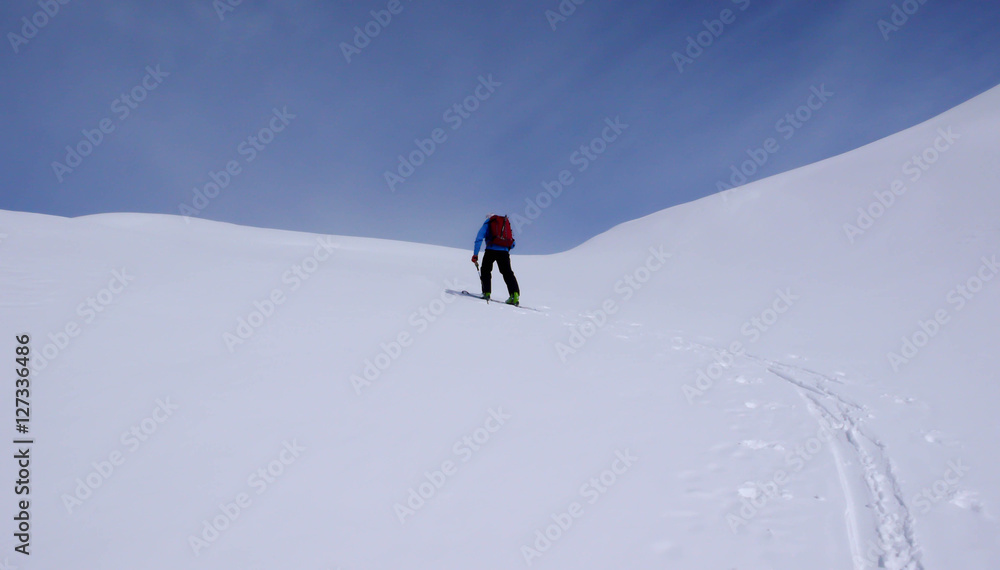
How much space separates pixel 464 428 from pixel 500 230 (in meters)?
6.36

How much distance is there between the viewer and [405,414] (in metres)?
3.70

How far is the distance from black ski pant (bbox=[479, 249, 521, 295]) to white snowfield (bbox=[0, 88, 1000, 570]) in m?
1.03

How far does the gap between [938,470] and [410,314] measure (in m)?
5.67

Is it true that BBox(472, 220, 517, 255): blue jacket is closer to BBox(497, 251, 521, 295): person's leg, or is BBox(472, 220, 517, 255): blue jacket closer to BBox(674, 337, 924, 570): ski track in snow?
BBox(497, 251, 521, 295): person's leg

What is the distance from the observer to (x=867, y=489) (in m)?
2.97

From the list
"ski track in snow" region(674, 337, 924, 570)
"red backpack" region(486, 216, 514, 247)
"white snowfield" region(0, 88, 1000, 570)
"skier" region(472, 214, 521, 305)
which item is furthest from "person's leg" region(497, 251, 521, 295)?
"ski track in snow" region(674, 337, 924, 570)

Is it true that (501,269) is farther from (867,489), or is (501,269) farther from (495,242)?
(867,489)

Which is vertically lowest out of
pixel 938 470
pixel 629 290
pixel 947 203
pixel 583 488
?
pixel 938 470

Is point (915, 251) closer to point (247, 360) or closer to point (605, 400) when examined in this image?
point (605, 400)

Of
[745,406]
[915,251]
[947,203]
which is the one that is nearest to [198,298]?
[745,406]

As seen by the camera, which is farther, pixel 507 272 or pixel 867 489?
pixel 507 272

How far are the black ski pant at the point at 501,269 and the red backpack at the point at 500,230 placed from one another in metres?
0.20

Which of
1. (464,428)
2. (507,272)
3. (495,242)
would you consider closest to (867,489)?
(464,428)

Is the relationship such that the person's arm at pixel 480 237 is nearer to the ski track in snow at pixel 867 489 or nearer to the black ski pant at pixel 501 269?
the black ski pant at pixel 501 269
